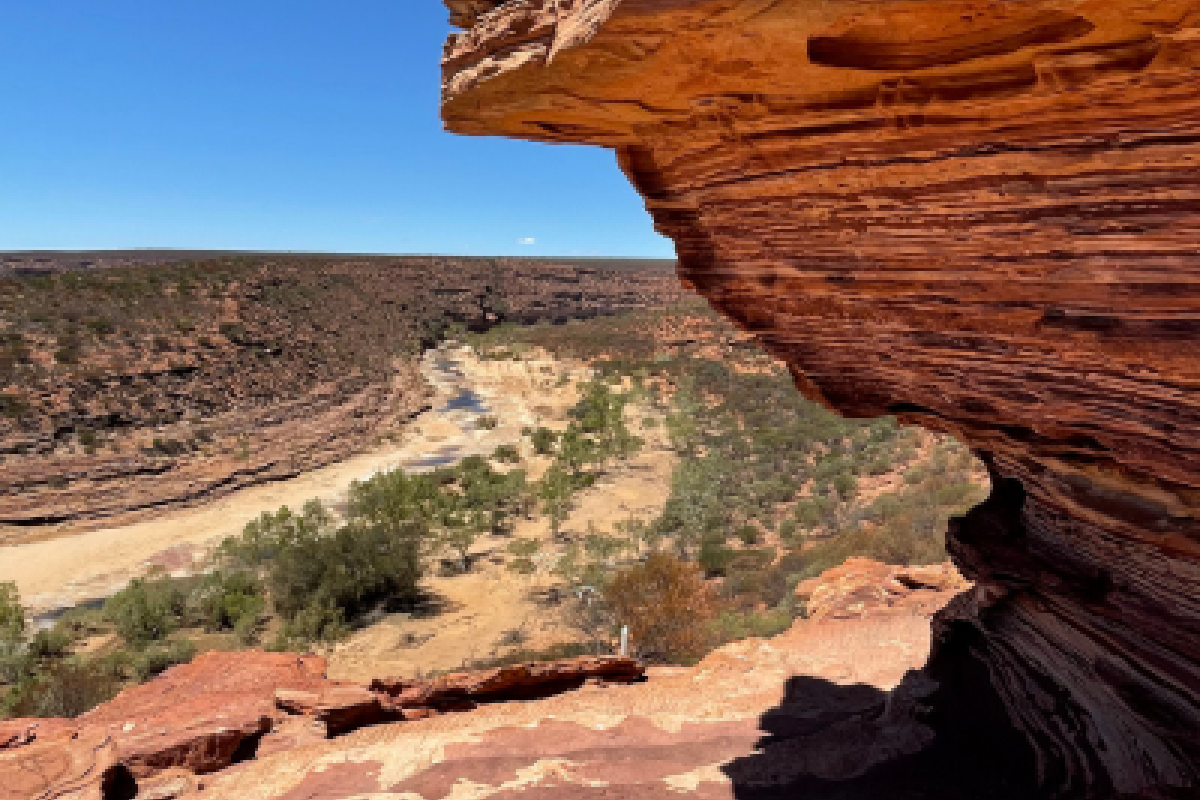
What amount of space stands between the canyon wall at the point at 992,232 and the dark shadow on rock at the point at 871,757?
46 cm

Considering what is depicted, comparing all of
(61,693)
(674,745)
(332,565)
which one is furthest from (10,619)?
(674,745)

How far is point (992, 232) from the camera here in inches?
154

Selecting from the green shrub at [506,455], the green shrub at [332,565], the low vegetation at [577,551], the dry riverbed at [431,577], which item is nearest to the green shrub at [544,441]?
the low vegetation at [577,551]

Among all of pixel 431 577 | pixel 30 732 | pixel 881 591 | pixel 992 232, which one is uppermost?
pixel 992 232

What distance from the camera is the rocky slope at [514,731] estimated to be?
7469 millimetres

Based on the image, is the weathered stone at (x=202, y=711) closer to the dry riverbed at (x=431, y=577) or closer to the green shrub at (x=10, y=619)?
the dry riverbed at (x=431, y=577)

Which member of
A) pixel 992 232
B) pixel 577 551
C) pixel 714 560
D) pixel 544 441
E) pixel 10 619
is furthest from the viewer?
pixel 544 441

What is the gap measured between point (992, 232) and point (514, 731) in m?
7.63

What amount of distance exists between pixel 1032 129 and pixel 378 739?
8914 mm

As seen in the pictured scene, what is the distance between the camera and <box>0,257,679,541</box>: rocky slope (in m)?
27.5

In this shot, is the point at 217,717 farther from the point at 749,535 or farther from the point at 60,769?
the point at 749,535

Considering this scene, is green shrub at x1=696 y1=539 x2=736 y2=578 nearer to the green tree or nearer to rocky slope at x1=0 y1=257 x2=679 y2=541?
the green tree

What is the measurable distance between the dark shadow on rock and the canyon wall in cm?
46

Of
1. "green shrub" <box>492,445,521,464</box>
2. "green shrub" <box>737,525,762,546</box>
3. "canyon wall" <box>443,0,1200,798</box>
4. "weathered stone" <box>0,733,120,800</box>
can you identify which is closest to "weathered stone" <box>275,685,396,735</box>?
"weathered stone" <box>0,733,120,800</box>
